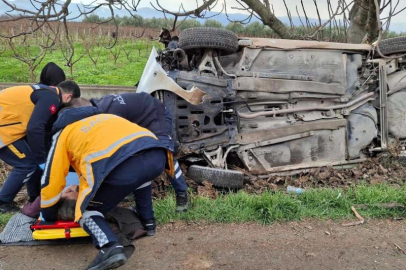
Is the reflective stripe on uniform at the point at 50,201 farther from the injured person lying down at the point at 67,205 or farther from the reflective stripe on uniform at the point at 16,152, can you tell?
the reflective stripe on uniform at the point at 16,152

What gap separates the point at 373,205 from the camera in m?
4.06

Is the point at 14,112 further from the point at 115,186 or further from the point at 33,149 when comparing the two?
the point at 115,186

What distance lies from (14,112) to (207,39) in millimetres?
2260

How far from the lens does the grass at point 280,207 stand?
12.7 feet

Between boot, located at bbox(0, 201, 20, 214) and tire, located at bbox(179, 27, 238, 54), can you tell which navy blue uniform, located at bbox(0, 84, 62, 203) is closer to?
boot, located at bbox(0, 201, 20, 214)

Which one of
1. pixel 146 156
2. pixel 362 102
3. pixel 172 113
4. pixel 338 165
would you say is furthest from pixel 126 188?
pixel 362 102

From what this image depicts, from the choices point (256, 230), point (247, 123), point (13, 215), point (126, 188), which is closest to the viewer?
point (126, 188)

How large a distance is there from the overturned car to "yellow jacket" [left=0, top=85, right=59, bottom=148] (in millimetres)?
1279

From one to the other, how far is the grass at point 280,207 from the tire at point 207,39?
179cm

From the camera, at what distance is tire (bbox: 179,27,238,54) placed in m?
4.87

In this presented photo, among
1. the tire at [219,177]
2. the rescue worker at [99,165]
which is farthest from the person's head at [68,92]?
the tire at [219,177]

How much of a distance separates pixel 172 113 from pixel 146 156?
169 centimetres

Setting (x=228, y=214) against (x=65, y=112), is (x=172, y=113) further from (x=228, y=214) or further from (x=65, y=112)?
(x=65, y=112)

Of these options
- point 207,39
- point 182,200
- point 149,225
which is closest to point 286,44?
point 207,39
